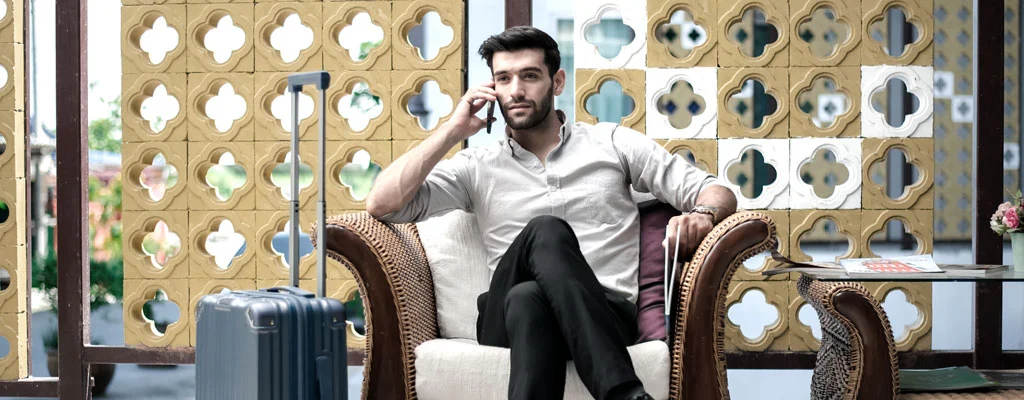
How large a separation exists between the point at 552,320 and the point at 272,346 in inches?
23.2

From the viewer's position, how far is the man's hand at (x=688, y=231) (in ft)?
7.69

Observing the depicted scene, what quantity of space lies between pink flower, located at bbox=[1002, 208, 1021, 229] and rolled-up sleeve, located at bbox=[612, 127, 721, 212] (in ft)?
2.81

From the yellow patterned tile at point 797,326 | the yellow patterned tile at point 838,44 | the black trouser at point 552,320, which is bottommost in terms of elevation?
the yellow patterned tile at point 797,326

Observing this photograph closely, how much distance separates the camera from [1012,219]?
8.87ft

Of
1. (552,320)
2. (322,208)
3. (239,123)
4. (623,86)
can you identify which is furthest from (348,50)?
(552,320)

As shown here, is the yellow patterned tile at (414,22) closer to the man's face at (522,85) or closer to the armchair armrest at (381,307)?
the man's face at (522,85)

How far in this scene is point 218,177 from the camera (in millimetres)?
3719

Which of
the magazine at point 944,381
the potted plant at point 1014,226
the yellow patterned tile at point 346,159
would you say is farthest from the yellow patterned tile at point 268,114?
the potted plant at point 1014,226

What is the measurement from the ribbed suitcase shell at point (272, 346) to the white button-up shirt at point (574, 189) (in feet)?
1.84

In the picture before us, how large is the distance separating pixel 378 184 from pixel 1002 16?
2.19 metres

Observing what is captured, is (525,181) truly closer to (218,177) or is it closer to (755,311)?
(218,177)

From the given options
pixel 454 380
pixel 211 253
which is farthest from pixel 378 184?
pixel 211 253

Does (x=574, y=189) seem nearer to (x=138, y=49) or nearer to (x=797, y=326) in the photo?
(x=797, y=326)

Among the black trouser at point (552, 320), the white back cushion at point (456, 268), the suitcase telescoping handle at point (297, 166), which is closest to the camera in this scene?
the suitcase telescoping handle at point (297, 166)
